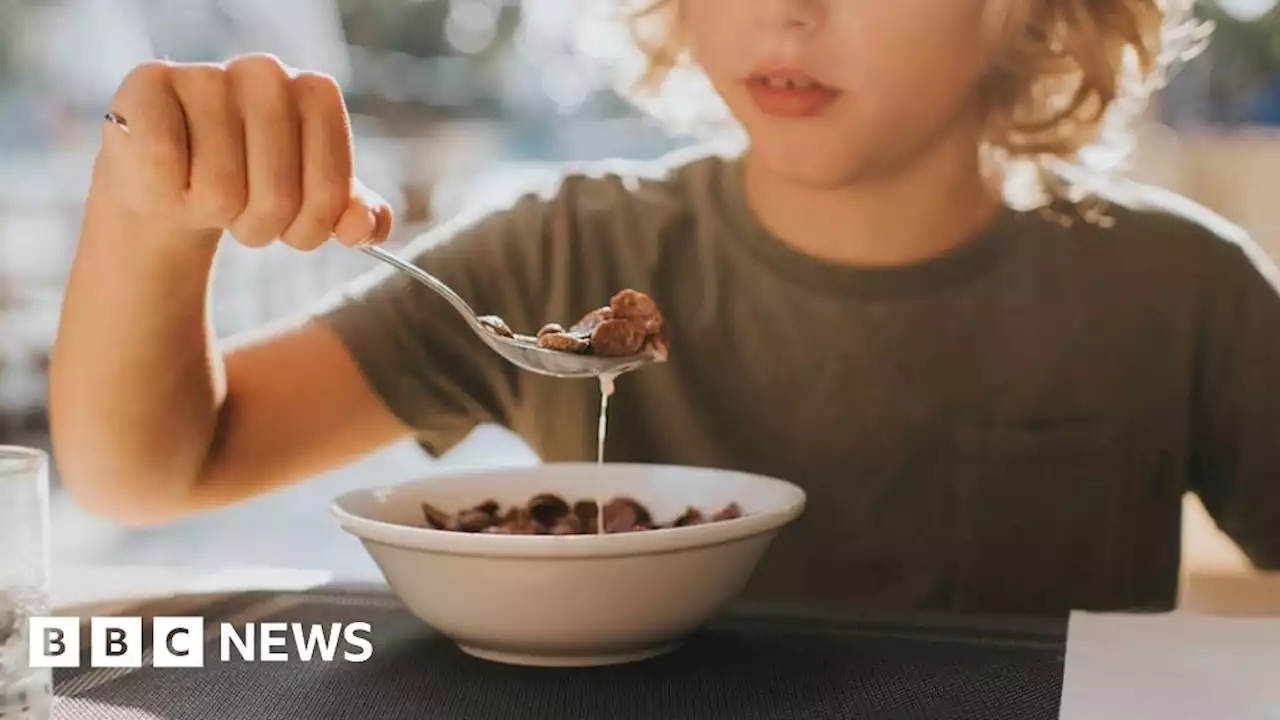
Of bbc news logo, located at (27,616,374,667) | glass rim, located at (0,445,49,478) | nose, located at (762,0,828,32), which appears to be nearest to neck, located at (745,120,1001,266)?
nose, located at (762,0,828,32)

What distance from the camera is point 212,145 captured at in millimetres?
784

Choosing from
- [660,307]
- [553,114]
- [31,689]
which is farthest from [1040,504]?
[31,689]

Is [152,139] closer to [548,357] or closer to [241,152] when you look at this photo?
[241,152]

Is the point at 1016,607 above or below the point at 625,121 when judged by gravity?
below

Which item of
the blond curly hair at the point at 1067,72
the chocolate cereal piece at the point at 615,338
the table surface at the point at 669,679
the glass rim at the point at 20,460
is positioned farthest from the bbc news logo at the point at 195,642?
the blond curly hair at the point at 1067,72

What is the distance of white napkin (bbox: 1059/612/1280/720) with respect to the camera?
2.28 ft

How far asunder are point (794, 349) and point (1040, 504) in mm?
254

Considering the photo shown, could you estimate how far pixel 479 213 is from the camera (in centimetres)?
127

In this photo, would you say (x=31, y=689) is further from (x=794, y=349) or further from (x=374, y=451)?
(x=794, y=349)

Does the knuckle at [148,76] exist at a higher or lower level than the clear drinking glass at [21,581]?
higher

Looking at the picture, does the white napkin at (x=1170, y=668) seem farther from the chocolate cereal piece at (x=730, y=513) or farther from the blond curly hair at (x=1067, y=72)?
the blond curly hair at (x=1067, y=72)

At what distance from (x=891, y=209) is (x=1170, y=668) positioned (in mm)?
565

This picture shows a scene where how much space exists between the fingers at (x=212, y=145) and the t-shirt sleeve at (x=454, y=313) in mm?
398

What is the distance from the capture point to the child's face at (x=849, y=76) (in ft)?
3.95
